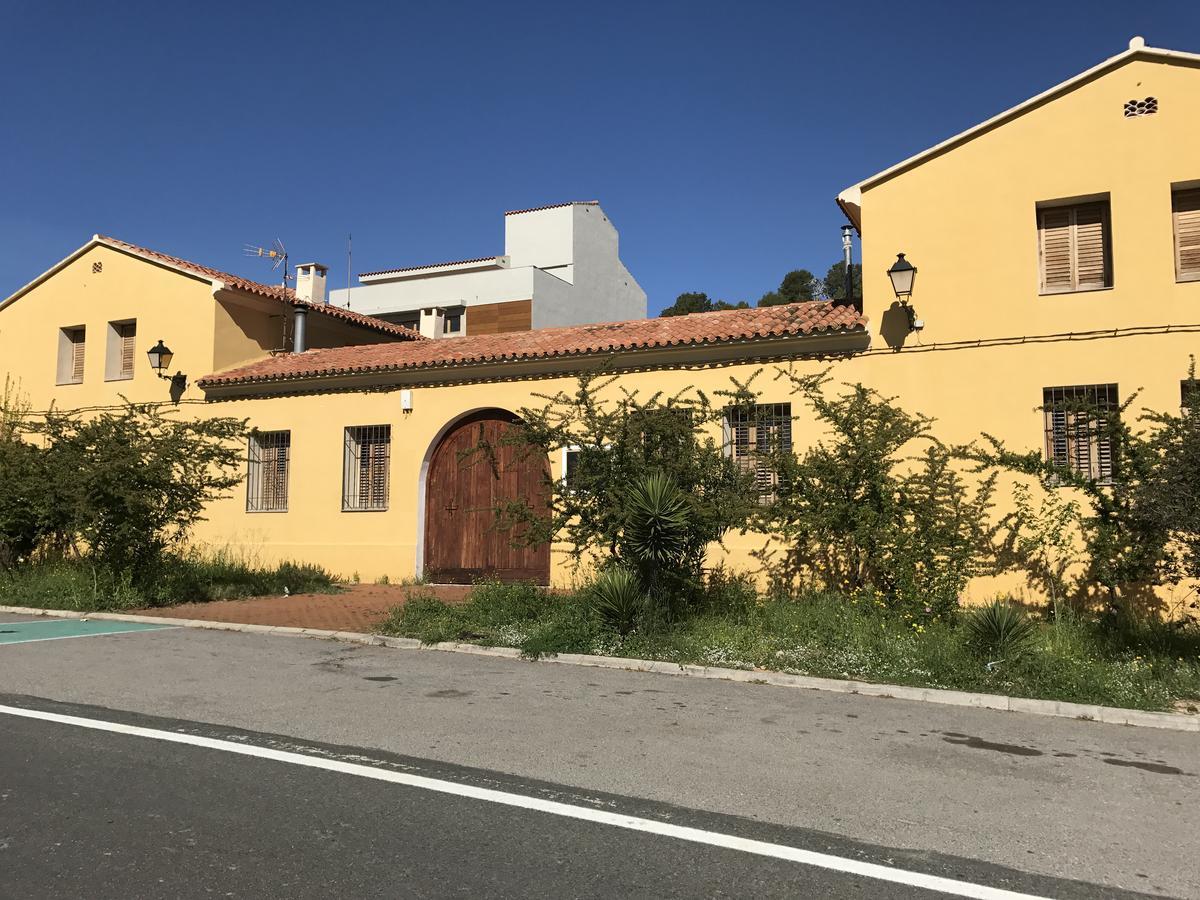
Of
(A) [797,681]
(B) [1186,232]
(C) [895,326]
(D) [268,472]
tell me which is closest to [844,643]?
(A) [797,681]

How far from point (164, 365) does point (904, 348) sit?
46.3ft

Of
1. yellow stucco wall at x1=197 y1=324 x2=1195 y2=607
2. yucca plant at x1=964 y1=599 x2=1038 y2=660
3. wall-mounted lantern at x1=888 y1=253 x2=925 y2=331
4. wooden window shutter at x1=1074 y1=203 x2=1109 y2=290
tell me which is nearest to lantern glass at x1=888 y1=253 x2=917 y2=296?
wall-mounted lantern at x1=888 y1=253 x2=925 y2=331

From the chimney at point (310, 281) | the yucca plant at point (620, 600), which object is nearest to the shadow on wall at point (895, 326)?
the yucca plant at point (620, 600)

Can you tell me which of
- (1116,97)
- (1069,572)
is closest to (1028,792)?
(1069,572)

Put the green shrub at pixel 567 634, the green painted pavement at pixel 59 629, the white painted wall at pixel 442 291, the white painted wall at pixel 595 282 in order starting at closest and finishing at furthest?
1. the green shrub at pixel 567 634
2. the green painted pavement at pixel 59 629
3. the white painted wall at pixel 442 291
4. the white painted wall at pixel 595 282

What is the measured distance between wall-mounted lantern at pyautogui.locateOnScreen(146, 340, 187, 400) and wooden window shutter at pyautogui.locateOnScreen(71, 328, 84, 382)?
124 inches

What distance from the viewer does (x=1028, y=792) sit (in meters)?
5.16

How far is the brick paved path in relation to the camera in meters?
11.5

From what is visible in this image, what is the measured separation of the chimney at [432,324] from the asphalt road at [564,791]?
28.5m

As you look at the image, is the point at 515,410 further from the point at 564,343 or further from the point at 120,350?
the point at 120,350

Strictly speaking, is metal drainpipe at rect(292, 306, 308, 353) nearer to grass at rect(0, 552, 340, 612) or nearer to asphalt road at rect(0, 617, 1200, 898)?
grass at rect(0, 552, 340, 612)

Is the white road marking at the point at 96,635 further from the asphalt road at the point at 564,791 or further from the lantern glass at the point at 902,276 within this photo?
the lantern glass at the point at 902,276

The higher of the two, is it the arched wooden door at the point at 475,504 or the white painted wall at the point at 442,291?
the white painted wall at the point at 442,291

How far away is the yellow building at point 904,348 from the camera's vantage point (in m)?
11.3
